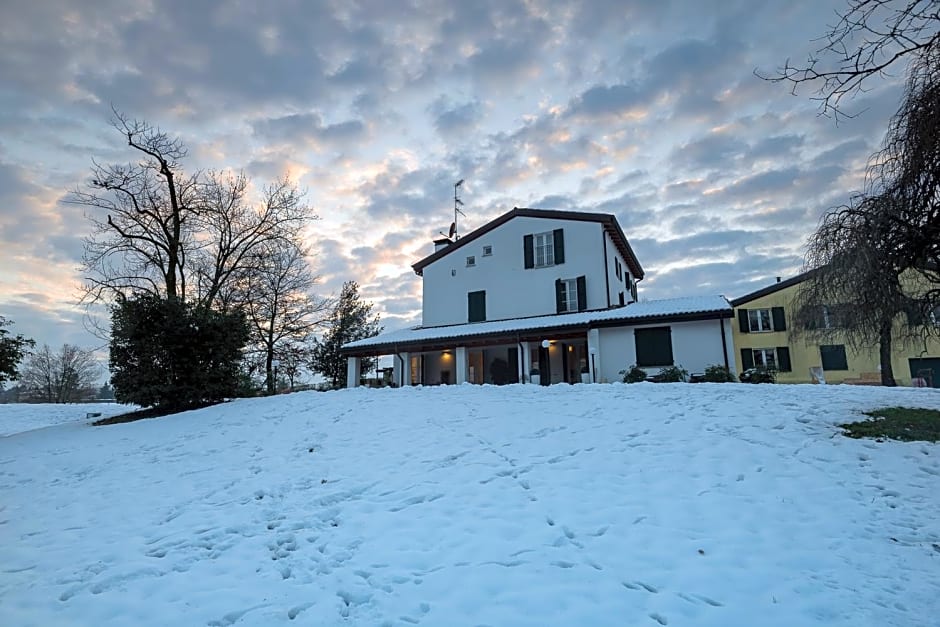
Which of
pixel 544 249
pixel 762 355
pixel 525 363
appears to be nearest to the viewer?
pixel 525 363

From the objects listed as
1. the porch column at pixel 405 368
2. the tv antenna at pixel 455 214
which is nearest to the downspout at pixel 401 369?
the porch column at pixel 405 368

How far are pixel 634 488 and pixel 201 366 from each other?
48.8ft

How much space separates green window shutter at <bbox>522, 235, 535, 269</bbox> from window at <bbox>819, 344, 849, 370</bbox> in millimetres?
15112

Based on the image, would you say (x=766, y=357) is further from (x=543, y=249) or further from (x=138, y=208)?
(x=138, y=208)

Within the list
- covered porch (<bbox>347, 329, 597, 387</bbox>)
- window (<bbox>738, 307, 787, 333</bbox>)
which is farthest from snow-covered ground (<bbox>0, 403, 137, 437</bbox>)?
window (<bbox>738, 307, 787, 333</bbox>)

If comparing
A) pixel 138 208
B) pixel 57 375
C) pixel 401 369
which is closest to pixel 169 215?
pixel 138 208

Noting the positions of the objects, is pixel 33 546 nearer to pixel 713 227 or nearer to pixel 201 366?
pixel 201 366

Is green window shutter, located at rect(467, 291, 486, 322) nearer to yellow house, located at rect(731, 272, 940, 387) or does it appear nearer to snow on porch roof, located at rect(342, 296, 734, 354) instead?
snow on porch roof, located at rect(342, 296, 734, 354)

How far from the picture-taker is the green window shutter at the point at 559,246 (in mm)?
21781

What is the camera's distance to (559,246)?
21844 mm

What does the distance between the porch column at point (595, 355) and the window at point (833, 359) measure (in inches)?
523

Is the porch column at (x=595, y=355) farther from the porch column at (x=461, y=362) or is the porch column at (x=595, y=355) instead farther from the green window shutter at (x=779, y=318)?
the green window shutter at (x=779, y=318)

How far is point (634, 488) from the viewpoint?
5.64 metres

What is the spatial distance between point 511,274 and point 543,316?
2769mm
